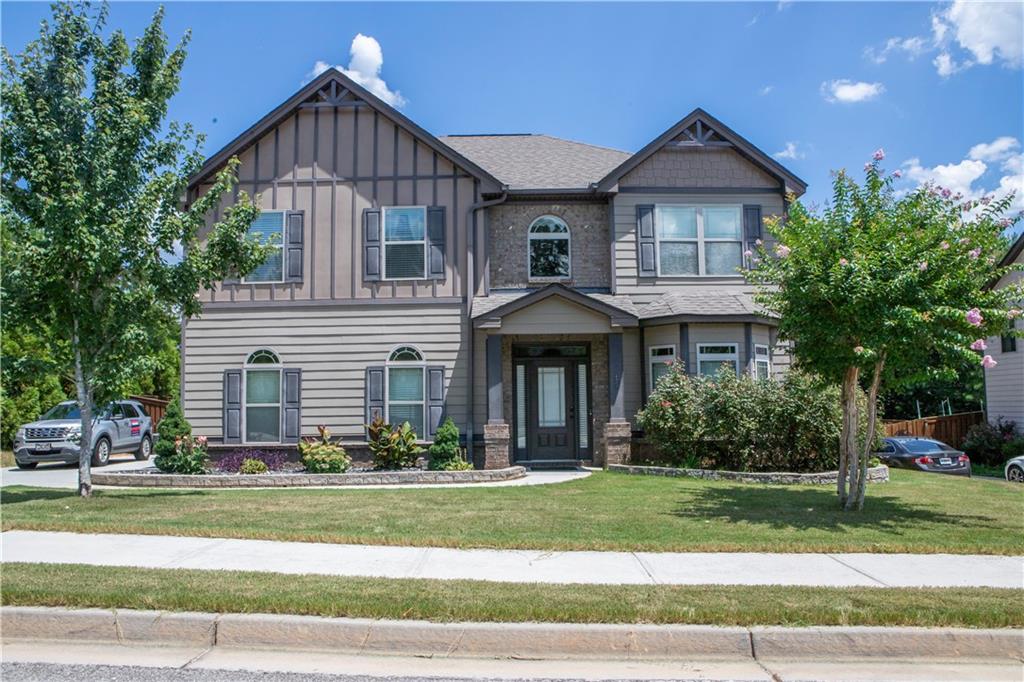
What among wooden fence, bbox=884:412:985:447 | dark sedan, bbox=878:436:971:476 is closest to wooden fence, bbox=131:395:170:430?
dark sedan, bbox=878:436:971:476

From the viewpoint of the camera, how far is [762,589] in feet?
20.6

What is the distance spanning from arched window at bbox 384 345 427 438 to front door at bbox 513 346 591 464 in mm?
2055

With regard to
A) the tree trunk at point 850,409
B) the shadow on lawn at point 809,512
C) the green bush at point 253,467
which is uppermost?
the tree trunk at point 850,409

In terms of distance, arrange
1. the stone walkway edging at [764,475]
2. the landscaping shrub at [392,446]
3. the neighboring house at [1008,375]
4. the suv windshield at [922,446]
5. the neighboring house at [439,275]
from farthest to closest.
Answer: the neighboring house at [1008,375] < the suv windshield at [922,446] < the neighboring house at [439,275] < the landscaping shrub at [392,446] < the stone walkway edging at [764,475]

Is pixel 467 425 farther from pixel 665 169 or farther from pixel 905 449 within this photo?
pixel 905 449

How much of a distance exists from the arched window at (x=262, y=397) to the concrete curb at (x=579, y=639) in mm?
11695

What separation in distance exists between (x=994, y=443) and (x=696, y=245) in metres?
12.4

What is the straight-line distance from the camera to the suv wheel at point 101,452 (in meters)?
19.4

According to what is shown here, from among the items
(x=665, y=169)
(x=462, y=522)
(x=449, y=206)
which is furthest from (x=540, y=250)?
(x=462, y=522)

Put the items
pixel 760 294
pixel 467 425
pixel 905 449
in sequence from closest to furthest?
pixel 760 294
pixel 467 425
pixel 905 449

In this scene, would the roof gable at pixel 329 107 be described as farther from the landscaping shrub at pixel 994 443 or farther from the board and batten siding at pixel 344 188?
the landscaping shrub at pixel 994 443

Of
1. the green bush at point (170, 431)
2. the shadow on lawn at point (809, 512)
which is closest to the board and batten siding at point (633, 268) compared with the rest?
the shadow on lawn at point (809, 512)

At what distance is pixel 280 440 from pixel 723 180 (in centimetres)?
1120

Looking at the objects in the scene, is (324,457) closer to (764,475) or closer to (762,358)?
(764,475)
